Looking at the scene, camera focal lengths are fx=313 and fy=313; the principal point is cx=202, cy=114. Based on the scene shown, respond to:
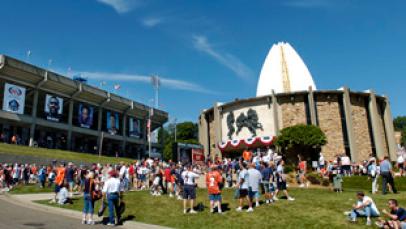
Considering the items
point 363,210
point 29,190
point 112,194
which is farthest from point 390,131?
point 29,190

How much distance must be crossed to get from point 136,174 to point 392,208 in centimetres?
1451

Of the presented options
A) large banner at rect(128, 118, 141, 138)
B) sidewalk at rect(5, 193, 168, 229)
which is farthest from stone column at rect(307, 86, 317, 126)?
large banner at rect(128, 118, 141, 138)

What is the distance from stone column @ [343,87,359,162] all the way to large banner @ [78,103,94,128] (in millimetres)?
38974

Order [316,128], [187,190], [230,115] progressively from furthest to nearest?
[230,115] → [316,128] → [187,190]

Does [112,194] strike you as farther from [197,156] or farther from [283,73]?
[283,73]

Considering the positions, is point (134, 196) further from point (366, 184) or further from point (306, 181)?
point (366, 184)

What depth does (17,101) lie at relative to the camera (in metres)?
40.1

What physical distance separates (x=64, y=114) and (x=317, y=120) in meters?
39.5

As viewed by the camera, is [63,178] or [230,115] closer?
[63,178]

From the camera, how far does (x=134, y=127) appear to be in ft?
209

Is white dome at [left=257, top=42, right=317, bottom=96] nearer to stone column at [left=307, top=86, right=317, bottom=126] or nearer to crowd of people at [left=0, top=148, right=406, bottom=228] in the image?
stone column at [left=307, top=86, right=317, bottom=126]

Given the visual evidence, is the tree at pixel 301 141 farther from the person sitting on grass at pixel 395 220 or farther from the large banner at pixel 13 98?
the large banner at pixel 13 98

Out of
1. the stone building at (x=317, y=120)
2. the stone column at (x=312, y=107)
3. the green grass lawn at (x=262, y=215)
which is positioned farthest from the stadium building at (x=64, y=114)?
the green grass lawn at (x=262, y=215)

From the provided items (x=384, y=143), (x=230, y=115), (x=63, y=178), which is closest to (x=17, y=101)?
(x=230, y=115)
